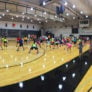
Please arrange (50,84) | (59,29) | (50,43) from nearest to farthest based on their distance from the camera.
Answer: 1. (50,84)
2. (50,43)
3. (59,29)

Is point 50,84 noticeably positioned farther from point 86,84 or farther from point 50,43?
point 50,43

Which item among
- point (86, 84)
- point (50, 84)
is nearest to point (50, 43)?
point (86, 84)

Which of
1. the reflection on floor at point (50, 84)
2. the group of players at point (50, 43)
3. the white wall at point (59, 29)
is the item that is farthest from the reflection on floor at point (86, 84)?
the white wall at point (59, 29)

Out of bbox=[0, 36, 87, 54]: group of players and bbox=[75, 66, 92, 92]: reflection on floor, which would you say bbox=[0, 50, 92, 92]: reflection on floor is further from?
bbox=[0, 36, 87, 54]: group of players

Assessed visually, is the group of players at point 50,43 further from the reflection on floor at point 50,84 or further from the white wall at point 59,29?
the white wall at point 59,29

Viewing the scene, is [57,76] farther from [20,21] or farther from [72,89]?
[20,21]

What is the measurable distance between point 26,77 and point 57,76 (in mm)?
1170

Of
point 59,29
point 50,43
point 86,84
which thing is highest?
point 59,29

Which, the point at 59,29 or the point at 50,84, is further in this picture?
the point at 59,29

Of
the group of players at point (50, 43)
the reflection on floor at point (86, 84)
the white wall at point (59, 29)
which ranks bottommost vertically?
the reflection on floor at point (86, 84)

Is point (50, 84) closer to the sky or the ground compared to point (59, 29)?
closer to the ground

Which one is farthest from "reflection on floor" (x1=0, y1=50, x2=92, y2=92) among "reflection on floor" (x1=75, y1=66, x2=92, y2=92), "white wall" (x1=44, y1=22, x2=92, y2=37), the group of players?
"white wall" (x1=44, y1=22, x2=92, y2=37)

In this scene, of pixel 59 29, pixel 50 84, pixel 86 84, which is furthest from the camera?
pixel 59 29

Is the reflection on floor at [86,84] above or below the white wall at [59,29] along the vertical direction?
below
